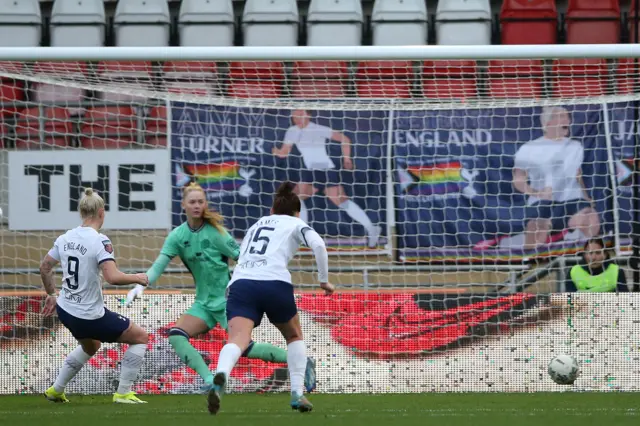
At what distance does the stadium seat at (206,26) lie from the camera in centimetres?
1380

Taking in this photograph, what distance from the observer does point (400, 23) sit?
44.8 feet

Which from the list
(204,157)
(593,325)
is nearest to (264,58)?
(204,157)

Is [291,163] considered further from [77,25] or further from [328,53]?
[77,25]

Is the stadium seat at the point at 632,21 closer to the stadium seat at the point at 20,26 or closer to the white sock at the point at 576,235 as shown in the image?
the white sock at the point at 576,235

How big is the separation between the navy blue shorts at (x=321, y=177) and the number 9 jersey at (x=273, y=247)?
11.8ft

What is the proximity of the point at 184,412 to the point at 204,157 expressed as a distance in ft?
12.1

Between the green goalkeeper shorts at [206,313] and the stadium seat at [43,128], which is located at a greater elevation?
the stadium seat at [43,128]

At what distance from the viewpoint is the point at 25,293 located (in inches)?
363

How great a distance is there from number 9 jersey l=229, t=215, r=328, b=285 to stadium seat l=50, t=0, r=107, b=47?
8433 mm

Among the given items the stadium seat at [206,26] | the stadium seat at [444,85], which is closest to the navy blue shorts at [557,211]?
the stadium seat at [444,85]

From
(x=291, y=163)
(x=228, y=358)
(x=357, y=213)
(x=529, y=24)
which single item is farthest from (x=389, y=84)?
(x=228, y=358)

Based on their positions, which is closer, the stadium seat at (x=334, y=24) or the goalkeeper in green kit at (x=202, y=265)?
the goalkeeper in green kit at (x=202, y=265)

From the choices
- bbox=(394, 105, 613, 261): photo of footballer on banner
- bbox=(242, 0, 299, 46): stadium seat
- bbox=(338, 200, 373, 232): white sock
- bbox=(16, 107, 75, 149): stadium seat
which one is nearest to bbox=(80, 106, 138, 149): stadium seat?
bbox=(16, 107, 75, 149): stadium seat

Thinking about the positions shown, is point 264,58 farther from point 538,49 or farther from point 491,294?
point 491,294
